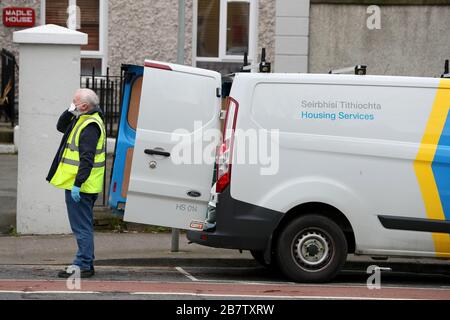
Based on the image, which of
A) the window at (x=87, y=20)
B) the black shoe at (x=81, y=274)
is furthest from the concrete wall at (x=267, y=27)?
the black shoe at (x=81, y=274)

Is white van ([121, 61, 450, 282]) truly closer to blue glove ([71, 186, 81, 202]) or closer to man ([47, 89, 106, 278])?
man ([47, 89, 106, 278])

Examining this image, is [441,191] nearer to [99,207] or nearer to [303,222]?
[303,222]

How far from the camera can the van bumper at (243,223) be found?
31.4 ft

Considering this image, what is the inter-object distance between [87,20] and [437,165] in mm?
10647

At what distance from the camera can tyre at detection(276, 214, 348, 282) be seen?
9578 mm

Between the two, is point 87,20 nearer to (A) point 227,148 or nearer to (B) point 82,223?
(B) point 82,223

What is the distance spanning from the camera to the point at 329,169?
377 inches

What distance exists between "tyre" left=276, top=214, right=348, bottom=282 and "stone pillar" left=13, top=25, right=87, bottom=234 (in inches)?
143

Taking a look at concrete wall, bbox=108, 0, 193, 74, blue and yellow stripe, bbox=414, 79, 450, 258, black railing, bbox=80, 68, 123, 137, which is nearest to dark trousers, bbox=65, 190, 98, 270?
blue and yellow stripe, bbox=414, 79, 450, 258

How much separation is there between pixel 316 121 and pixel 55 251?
11.8 ft

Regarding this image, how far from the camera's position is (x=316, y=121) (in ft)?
31.4

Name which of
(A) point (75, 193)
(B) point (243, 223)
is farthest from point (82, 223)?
(B) point (243, 223)
